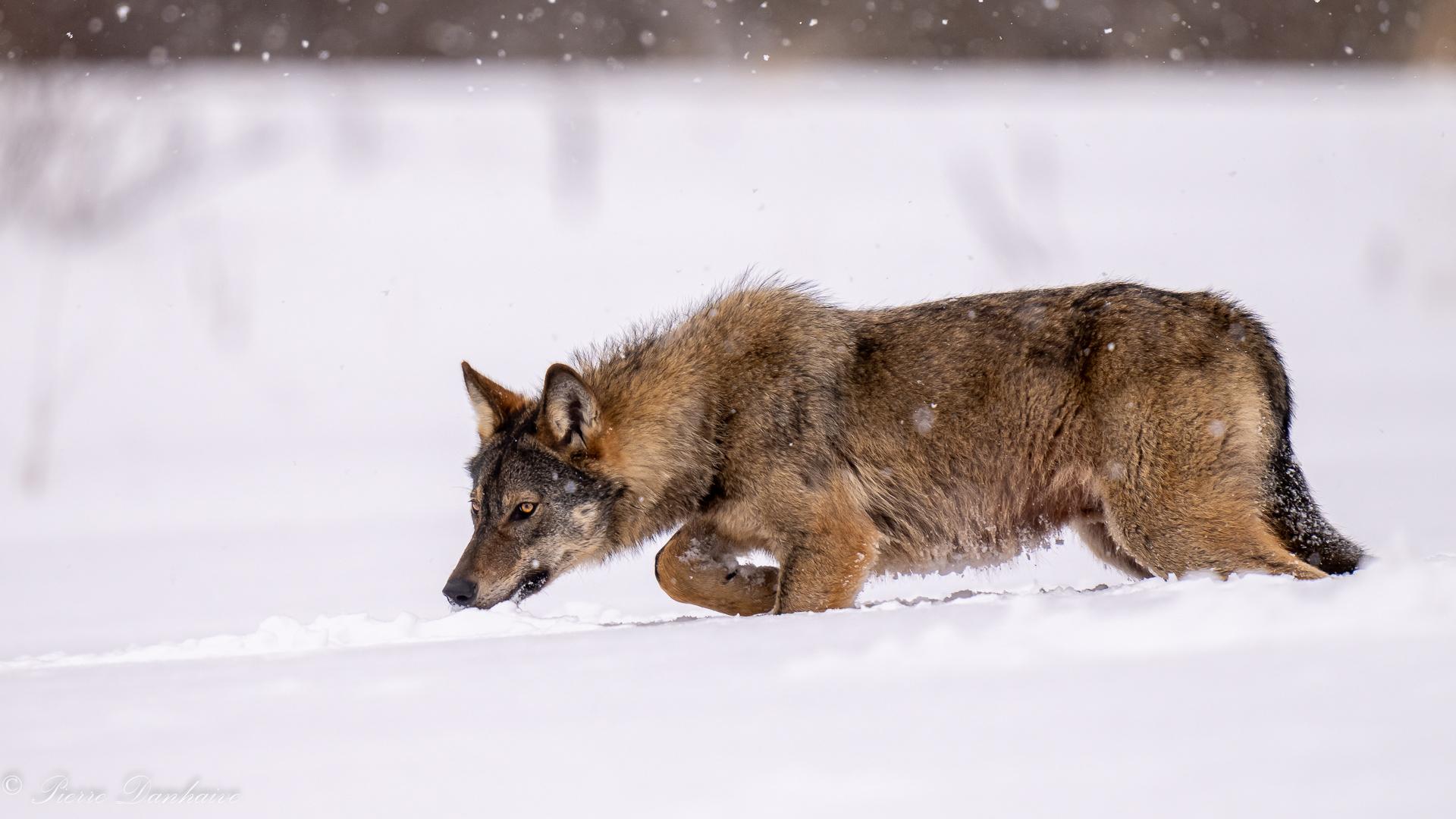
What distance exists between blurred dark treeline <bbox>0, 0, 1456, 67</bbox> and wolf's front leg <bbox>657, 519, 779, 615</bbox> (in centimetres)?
1714

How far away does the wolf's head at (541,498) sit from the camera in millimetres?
5172

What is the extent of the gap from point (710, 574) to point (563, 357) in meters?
8.58

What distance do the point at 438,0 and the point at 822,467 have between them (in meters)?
18.8

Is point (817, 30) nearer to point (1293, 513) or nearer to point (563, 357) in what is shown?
point (563, 357)

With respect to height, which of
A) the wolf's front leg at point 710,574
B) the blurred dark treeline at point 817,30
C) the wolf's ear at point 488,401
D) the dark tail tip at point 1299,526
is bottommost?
the wolf's front leg at point 710,574

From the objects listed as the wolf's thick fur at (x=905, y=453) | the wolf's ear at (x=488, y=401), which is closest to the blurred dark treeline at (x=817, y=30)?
the wolf's ear at (x=488, y=401)

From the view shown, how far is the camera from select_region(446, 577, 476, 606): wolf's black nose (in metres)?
5.05

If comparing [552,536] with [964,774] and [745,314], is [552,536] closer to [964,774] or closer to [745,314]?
[745,314]

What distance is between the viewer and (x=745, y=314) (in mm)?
5746

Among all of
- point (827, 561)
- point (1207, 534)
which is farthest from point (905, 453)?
point (1207, 534)

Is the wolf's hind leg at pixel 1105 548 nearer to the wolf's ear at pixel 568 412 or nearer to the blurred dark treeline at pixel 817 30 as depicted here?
the wolf's ear at pixel 568 412

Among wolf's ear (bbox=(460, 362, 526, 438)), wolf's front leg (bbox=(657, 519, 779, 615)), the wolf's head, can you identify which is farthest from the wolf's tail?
wolf's ear (bbox=(460, 362, 526, 438))

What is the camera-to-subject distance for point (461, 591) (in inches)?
199

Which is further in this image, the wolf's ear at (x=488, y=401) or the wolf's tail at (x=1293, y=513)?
the wolf's ear at (x=488, y=401)
